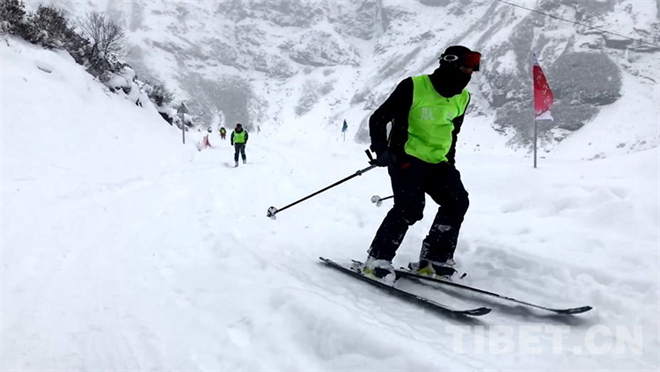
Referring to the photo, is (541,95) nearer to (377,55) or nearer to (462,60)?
(462,60)

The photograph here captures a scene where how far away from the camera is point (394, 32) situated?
284 ft

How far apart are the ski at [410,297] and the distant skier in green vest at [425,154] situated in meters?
0.10

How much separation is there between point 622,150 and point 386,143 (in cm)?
3217

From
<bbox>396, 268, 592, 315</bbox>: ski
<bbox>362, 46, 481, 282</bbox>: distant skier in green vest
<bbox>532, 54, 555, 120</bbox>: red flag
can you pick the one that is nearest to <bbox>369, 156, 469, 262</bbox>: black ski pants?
<bbox>362, 46, 481, 282</bbox>: distant skier in green vest

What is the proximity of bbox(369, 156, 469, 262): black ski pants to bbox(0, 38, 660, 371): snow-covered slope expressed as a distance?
→ 1.31 ft

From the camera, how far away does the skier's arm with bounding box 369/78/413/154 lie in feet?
11.2

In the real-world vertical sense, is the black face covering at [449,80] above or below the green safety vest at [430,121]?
above

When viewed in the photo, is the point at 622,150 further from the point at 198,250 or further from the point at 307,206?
the point at 198,250

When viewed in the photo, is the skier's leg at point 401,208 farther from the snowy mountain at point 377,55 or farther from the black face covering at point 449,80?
the snowy mountain at point 377,55

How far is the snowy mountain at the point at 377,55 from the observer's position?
38.6 metres

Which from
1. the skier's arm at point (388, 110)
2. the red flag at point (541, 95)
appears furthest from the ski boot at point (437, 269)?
the red flag at point (541, 95)

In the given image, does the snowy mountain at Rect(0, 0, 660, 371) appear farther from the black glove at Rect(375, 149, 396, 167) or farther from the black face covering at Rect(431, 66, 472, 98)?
the black face covering at Rect(431, 66, 472, 98)

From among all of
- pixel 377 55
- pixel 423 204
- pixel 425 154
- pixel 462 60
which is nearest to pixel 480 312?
pixel 423 204

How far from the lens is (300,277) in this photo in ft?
12.5
